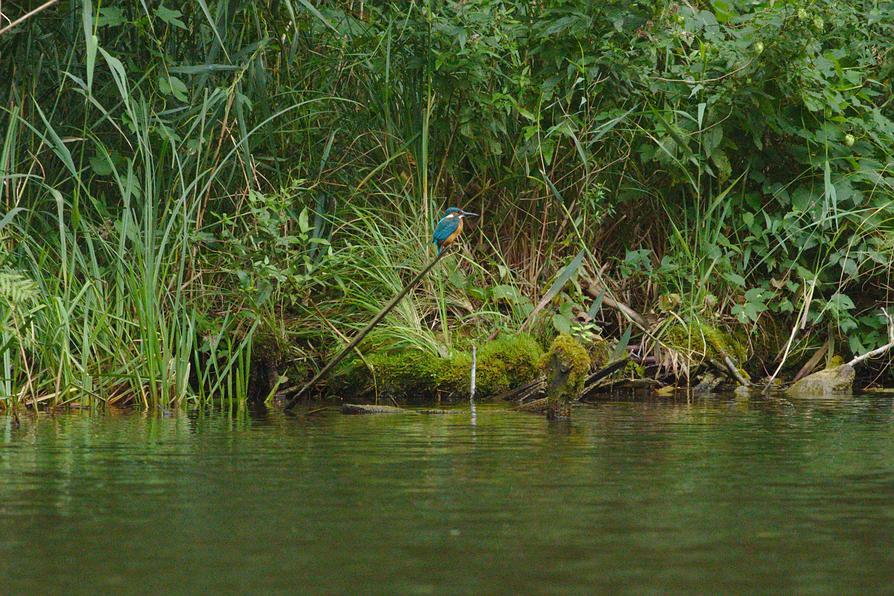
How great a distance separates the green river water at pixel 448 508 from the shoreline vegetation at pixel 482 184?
→ 178 cm

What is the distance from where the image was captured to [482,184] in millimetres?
8117

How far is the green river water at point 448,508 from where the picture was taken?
2596 mm

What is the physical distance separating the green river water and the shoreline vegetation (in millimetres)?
1779

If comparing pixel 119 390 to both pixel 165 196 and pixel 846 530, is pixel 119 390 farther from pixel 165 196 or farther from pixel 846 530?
pixel 846 530

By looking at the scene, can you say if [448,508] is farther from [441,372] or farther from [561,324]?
[561,324]

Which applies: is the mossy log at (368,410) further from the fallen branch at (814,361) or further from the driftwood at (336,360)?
the fallen branch at (814,361)

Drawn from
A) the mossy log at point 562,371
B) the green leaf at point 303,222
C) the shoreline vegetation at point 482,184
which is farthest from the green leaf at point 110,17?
the mossy log at point 562,371

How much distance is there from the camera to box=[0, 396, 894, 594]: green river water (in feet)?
8.52

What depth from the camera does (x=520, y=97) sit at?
7828 mm

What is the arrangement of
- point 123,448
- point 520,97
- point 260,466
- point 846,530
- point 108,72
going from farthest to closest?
point 520,97
point 108,72
point 123,448
point 260,466
point 846,530

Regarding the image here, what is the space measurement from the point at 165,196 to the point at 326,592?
486 cm

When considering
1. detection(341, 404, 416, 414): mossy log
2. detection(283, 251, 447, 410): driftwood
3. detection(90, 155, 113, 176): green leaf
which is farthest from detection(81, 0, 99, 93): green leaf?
detection(341, 404, 416, 414): mossy log

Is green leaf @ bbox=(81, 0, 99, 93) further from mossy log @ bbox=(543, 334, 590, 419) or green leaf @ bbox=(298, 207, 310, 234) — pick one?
mossy log @ bbox=(543, 334, 590, 419)

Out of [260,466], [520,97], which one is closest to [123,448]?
[260,466]
